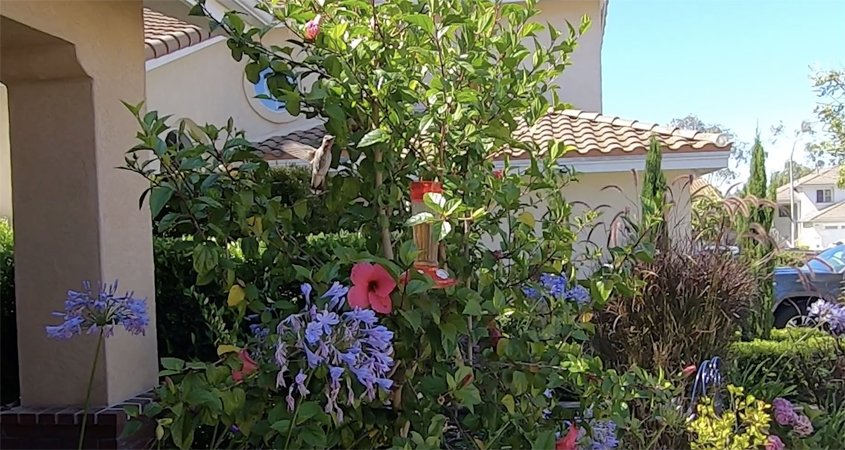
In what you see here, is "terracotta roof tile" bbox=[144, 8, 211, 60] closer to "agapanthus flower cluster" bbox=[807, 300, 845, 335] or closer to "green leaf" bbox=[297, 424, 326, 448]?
"green leaf" bbox=[297, 424, 326, 448]

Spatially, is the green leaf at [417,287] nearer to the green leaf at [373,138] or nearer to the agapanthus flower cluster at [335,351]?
the agapanthus flower cluster at [335,351]

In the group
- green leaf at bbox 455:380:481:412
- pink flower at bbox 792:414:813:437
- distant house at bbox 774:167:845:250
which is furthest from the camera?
distant house at bbox 774:167:845:250

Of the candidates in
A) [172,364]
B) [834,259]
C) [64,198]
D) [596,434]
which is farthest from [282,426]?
[834,259]

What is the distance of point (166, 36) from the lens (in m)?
5.63

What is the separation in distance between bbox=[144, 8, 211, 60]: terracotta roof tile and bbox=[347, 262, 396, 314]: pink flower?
4.30 meters

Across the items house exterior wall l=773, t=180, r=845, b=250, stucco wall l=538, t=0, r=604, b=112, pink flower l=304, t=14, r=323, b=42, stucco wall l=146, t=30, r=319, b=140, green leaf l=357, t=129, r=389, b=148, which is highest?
stucco wall l=538, t=0, r=604, b=112

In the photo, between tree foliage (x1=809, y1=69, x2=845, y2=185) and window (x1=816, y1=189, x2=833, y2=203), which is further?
window (x1=816, y1=189, x2=833, y2=203)

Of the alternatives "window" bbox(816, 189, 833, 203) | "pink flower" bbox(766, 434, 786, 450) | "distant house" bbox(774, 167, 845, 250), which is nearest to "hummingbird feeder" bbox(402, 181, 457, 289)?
"pink flower" bbox(766, 434, 786, 450)

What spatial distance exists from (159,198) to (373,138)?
21.4 inches

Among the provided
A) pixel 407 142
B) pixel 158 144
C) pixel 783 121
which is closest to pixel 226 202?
pixel 158 144

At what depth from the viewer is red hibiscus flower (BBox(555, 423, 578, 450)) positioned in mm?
1918

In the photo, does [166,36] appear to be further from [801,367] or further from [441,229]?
[801,367]

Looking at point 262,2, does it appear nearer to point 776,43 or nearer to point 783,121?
point 776,43

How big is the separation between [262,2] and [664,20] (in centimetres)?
480
